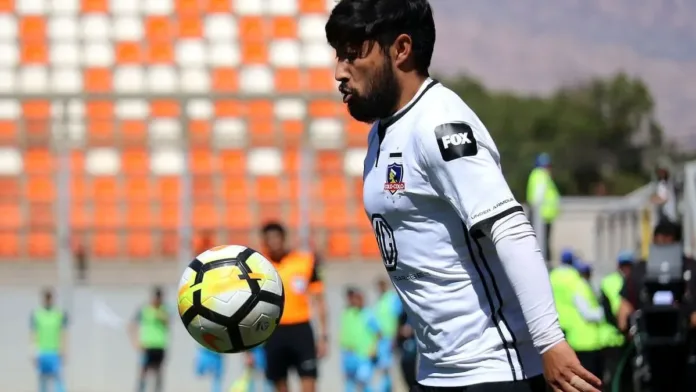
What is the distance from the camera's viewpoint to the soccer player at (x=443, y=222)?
2854 mm

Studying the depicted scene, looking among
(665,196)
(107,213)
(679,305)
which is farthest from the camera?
(107,213)

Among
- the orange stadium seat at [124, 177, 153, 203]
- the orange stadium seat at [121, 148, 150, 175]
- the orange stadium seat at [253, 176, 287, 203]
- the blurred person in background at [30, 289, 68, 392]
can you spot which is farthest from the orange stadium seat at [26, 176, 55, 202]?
the blurred person in background at [30, 289, 68, 392]

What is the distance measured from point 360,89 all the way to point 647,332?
6347 millimetres

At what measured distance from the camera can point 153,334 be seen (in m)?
15.8

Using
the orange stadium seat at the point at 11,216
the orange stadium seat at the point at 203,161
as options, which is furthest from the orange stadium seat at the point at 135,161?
the orange stadium seat at the point at 11,216

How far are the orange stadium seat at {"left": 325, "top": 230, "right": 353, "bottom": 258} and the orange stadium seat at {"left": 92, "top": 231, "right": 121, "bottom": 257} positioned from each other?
10.2 ft

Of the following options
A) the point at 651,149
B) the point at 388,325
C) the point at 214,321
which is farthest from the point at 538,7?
the point at 214,321

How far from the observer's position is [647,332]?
356 inches

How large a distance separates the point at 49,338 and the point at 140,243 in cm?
263

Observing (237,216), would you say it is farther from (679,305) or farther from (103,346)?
(679,305)

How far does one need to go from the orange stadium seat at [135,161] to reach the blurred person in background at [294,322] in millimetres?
7238

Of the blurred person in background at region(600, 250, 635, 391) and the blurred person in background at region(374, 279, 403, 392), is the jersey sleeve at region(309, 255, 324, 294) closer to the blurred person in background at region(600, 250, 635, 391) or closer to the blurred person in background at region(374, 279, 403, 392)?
the blurred person in background at region(600, 250, 635, 391)

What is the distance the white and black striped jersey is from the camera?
2865mm

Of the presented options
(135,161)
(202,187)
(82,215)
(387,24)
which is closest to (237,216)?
(202,187)
